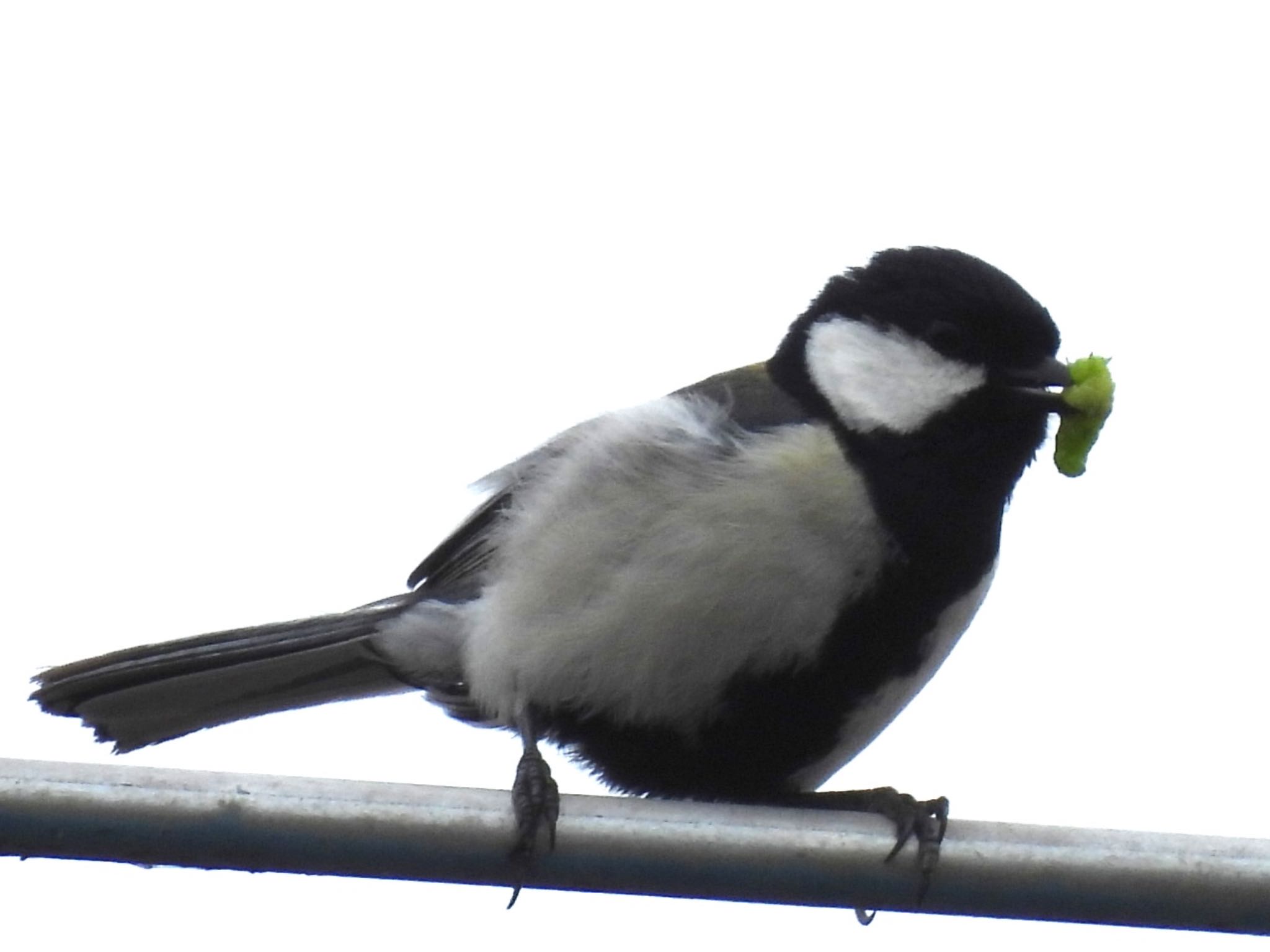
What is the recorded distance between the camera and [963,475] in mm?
3193

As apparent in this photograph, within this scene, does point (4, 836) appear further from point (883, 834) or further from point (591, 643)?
point (591, 643)

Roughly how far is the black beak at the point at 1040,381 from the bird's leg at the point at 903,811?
74 centimetres

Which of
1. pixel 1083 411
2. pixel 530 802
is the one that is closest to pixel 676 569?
Answer: pixel 530 802

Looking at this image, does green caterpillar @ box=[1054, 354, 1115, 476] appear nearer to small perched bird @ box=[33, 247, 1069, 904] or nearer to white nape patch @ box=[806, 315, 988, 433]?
small perched bird @ box=[33, 247, 1069, 904]

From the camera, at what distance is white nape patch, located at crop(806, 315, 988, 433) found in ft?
10.6

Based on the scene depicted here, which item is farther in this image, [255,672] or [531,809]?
[255,672]

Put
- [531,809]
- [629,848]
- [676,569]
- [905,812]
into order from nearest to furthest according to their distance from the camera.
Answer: [629,848] < [531,809] < [905,812] < [676,569]

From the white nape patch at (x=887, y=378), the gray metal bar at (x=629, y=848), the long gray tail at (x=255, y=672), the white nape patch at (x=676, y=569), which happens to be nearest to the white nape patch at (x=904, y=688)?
the white nape patch at (x=676, y=569)

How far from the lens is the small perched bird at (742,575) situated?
300cm

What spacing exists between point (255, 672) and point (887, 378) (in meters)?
1.36

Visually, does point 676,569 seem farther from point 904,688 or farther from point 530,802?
point 530,802

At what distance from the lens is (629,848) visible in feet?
6.72

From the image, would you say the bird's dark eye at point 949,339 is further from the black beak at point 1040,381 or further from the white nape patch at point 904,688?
the white nape patch at point 904,688

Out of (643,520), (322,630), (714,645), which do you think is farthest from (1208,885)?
(322,630)
